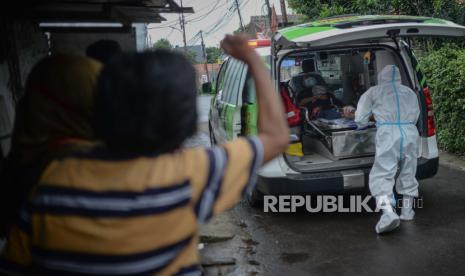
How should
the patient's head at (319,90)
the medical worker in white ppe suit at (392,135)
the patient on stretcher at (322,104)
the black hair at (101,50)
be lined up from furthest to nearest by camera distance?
the patient's head at (319,90) → the patient on stretcher at (322,104) → the medical worker in white ppe suit at (392,135) → the black hair at (101,50)

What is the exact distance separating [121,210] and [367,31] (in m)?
3.53

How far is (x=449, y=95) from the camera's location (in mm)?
7473

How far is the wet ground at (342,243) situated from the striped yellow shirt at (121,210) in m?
2.91

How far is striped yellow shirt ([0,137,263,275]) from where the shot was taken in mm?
1133

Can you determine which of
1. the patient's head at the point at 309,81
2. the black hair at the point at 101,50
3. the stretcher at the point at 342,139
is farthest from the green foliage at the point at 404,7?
the black hair at the point at 101,50

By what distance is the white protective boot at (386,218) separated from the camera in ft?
14.8

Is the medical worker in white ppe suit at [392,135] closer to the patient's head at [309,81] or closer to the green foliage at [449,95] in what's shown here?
the patient's head at [309,81]

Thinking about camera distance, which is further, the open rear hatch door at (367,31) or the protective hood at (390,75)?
the protective hood at (390,75)

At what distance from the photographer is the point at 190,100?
1213mm

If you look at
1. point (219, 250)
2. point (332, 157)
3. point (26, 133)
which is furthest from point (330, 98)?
A: point (26, 133)

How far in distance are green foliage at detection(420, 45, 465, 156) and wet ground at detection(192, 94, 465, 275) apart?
1.99 metres
